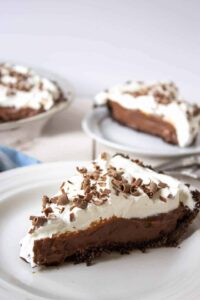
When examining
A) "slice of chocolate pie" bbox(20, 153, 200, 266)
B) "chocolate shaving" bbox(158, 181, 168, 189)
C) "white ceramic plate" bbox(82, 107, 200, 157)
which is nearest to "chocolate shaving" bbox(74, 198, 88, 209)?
"slice of chocolate pie" bbox(20, 153, 200, 266)

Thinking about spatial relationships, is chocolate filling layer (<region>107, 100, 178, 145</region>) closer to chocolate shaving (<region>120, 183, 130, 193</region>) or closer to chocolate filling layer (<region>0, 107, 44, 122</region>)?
chocolate filling layer (<region>0, 107, 44, 122</region>)

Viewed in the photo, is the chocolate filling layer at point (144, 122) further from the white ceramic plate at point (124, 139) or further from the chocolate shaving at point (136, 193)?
the chocolate shaving at point (136, 193)

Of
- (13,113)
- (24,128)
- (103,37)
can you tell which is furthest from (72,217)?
(103,37)

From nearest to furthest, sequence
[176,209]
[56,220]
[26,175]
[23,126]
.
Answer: [56,220], [176,209], [26,175], [23,126]

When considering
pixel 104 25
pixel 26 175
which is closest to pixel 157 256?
pixel 26 175

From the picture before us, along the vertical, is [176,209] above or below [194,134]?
above

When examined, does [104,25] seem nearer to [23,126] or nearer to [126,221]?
[23,126]

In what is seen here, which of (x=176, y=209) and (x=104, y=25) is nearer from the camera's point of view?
(x=176, y=209)
